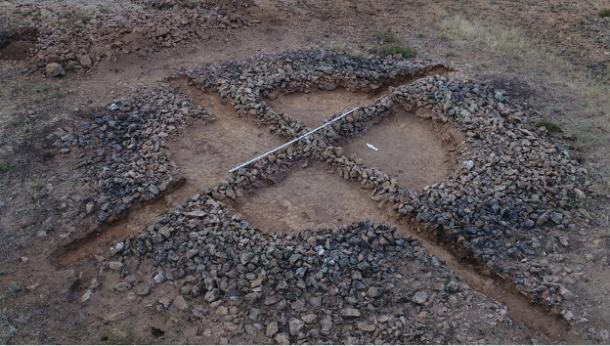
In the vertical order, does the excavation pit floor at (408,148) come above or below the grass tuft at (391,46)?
below

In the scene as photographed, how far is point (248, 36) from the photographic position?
42.9ft

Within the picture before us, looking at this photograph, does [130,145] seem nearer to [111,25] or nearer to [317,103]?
[317,103]

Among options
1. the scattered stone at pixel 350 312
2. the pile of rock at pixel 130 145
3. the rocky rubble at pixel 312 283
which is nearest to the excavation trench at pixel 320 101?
the pile of rock at pixel 130 145

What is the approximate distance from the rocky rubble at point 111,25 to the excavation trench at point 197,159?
186 cm

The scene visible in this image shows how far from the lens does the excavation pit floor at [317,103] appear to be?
35.8 feet

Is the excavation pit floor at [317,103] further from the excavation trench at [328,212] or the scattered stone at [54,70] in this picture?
the scattered stone at [54,70]

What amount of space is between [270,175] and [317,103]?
2653 mm

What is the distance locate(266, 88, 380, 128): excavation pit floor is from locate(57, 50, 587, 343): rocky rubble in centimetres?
21

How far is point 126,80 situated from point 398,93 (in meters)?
5.46

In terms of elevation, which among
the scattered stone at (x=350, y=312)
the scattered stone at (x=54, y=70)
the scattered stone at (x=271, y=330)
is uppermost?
the scattered stone at (x=54, y=70)

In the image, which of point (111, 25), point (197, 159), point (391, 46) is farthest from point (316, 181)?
point (111, 25)

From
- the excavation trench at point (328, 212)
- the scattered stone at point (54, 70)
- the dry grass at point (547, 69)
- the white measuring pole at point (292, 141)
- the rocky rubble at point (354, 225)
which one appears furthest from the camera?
the scattered stone at point (54, 70)

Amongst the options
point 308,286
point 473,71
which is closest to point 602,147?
point 473,71

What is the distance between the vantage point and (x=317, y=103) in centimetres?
1134
